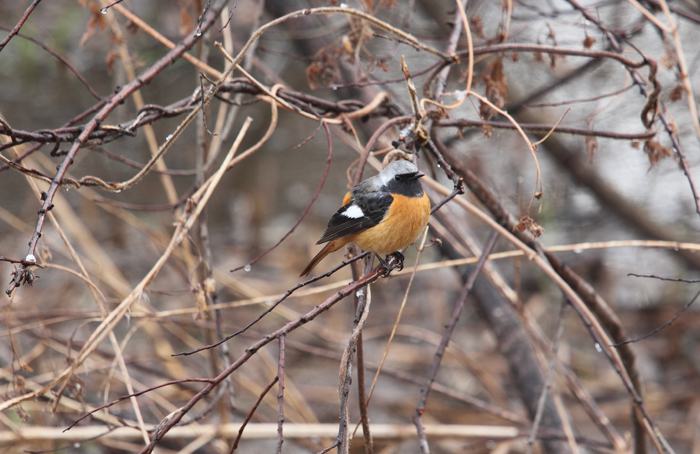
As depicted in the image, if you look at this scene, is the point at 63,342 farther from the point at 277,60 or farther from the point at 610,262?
the point at 610,262

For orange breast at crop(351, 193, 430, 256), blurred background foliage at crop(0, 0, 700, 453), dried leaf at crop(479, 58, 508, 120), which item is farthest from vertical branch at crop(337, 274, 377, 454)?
blurred background foliage at crop(0, 0, 700, 453)

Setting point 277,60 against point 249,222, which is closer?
point 277,60

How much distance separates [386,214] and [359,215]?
5.7 inches

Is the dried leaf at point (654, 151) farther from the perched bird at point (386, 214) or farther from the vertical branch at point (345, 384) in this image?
the vertical branch at point (345, 384)

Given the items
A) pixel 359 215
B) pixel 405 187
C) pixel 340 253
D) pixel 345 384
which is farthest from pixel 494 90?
pixel 340 253

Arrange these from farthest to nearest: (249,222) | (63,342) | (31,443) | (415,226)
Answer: (249,222) < (63,342) < (31,443) < (415,226)

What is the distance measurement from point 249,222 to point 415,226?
15.9 feet

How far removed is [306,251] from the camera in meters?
6.57

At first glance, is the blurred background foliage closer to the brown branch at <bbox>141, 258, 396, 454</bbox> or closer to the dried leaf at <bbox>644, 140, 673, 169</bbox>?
the dried leaf at <bbox>644, 140, 673, 169</bbox>

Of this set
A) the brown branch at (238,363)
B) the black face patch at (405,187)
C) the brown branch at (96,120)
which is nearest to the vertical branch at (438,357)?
the black face patch at (405,187)

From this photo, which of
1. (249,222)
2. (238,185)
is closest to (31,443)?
(249,222)

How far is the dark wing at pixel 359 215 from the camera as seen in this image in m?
2.71

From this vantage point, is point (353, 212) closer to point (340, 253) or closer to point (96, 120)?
point (96, 120)

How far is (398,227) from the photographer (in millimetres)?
2672
